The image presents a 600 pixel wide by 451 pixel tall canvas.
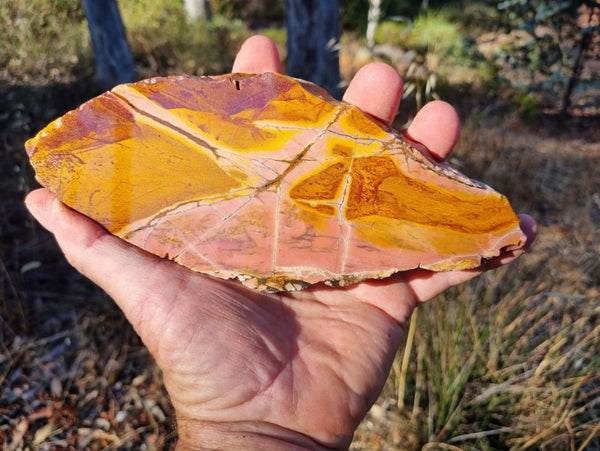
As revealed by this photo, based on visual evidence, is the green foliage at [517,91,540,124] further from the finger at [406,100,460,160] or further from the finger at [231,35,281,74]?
the finger at [231,35,281,74]

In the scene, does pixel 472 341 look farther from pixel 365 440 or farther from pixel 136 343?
pixel 136 343

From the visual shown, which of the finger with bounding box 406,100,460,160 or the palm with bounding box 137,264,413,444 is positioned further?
the finger with bounding box 406,100,460,160

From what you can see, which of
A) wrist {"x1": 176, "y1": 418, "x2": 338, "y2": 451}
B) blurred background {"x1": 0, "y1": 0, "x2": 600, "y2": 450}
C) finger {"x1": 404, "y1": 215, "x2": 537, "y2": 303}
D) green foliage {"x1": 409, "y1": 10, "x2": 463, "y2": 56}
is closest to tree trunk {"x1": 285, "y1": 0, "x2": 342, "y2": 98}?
blurred background {"x1": 0, "y1": 0, "x2": 600, "y2": 450}

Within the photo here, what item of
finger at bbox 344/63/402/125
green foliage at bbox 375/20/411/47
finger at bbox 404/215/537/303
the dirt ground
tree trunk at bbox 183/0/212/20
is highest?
finger at bbox 344/63/402/125

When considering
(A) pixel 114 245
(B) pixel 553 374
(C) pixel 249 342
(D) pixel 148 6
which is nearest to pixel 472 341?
(B) pixel 553 374

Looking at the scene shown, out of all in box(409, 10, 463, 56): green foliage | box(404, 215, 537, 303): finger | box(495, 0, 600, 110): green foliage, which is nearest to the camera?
box(404, 215, 537, 303): finger

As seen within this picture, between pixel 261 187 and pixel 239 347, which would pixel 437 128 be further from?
pixel 239 347

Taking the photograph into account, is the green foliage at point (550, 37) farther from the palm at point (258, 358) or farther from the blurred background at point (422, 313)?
the palm at point (258, 358)

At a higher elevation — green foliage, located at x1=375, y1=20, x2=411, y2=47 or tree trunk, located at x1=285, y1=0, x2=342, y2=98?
tree trunk, located at x1=285, y1=0, x2=342, y2=98

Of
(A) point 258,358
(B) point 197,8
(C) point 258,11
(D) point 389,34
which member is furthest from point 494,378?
(C) point 258,11
